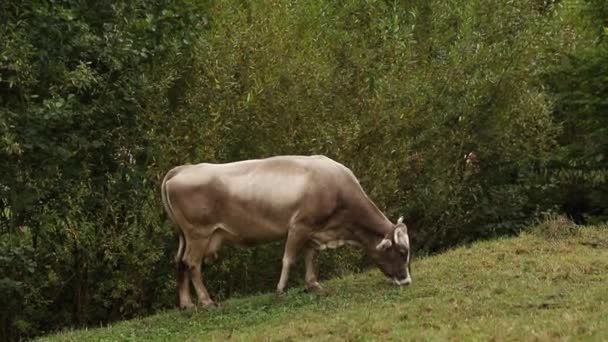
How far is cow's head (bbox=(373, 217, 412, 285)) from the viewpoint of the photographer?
38.7 feet

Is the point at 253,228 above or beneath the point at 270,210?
beneath

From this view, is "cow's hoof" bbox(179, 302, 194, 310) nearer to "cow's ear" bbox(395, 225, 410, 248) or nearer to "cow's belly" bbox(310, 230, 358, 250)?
"cow's belly" bbox(310, 230, 358, 250)

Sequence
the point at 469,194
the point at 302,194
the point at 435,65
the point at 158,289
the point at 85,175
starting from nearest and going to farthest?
the point at 302,194 < the point at 85,175 < the point at 158,289 < the point at 435,65 < the point at 469,194

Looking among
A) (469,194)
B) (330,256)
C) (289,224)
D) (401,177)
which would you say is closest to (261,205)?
(289,224)

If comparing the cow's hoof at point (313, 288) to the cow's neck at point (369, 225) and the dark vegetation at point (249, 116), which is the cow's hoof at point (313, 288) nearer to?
the cow's neck at point (369, 225)

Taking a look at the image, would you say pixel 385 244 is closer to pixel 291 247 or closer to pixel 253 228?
pixel 291 247

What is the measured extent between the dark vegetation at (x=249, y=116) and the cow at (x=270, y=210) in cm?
161

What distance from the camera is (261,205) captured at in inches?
453

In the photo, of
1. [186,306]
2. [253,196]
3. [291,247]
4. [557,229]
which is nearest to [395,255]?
[291,247]

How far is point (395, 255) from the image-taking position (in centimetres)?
1184

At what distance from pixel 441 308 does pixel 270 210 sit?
261 centimetres

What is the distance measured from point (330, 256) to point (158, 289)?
249 cm

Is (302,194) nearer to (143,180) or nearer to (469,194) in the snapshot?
(143,180)

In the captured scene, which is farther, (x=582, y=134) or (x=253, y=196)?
(x=582, y=134)
